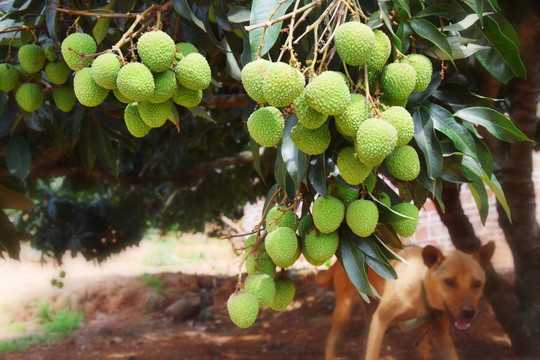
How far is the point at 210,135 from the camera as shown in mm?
3377

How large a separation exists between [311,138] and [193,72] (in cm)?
25

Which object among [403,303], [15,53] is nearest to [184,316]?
[403,303]

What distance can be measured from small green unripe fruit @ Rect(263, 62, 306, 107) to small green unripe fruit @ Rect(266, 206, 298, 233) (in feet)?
0.82

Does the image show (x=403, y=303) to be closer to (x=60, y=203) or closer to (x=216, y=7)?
(x=216, y=7)

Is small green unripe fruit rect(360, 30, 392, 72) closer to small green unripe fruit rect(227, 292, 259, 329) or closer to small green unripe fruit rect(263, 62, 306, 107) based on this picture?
small green unripe fruit rect(263, 62, 306, 107)

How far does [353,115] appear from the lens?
767mm

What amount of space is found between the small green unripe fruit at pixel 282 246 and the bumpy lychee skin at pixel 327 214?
54mm

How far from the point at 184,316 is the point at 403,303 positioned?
13.0 ft

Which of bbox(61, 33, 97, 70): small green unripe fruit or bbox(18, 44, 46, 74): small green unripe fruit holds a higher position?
bbox(61, 33, 97, 70): small green unripe fruit

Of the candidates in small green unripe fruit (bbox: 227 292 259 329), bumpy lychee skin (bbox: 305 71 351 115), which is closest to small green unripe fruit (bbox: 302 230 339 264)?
small green unripe fruit (bbox: 227 292 259 329)

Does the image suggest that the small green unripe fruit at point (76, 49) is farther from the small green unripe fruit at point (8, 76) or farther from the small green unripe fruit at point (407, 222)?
the small green unripe fruit at point (407, 222)

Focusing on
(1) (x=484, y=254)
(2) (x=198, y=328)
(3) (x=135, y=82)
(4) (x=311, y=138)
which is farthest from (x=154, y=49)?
(2) (x=198, y=328)

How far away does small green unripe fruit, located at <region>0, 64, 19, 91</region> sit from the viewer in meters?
1.33

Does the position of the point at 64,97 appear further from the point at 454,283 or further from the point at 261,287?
the point at 454,283
